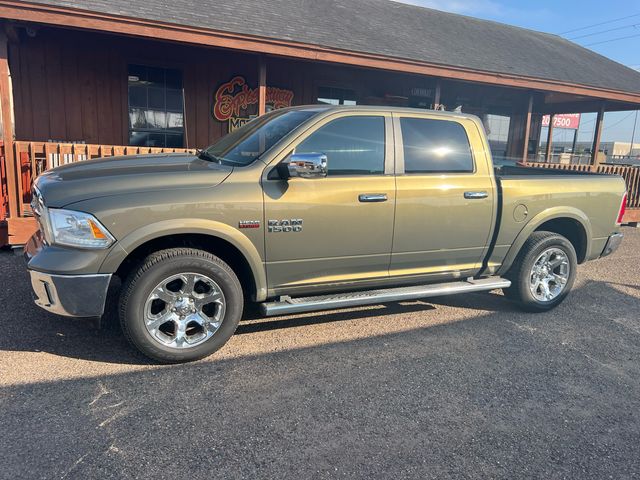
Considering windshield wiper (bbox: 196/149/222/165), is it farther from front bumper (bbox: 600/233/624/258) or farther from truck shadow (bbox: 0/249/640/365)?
front bumper (bbox: 600/233/624/258)

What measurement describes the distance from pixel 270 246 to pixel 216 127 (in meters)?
7.75

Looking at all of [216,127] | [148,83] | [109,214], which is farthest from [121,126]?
[109,214]

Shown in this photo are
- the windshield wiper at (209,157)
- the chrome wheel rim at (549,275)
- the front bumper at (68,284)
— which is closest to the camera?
A: the front bumper at (68,284)

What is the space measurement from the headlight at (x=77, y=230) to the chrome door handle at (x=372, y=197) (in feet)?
6.39

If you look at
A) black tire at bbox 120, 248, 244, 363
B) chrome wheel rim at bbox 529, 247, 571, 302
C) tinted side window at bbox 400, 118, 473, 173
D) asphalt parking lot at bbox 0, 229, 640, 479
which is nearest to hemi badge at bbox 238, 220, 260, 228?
black tire at bbox 120, 248, 244, 363

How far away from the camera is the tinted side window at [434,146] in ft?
14.4

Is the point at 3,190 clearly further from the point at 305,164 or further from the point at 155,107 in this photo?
the point at 305,164

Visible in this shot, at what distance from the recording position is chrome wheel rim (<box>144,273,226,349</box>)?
11.6 ft

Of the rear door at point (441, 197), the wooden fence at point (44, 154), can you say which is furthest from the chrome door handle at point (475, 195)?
the wooden fence at point (44, 154)

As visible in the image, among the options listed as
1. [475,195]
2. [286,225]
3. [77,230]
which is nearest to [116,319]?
[77,230]

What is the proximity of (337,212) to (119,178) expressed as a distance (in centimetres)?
165

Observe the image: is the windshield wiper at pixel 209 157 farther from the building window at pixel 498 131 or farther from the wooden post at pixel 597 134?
the building window at pixel 498 131

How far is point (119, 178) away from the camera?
3498 mm

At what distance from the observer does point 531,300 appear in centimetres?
508
